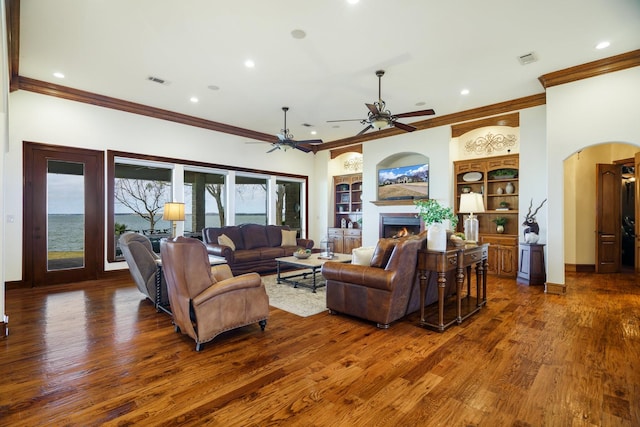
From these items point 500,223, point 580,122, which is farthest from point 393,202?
point 580,122

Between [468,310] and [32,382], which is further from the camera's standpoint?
[468,310]

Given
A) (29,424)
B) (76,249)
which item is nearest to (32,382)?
(29,424)

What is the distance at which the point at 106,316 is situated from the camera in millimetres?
3836

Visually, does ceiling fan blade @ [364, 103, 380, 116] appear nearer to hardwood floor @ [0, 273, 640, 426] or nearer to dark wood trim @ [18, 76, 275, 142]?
hardwood floor @ [0, 273, 640, 426]

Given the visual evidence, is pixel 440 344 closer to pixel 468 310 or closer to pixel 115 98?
pixel 468 310

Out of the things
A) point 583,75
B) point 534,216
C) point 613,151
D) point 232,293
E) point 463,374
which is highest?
point 583,75

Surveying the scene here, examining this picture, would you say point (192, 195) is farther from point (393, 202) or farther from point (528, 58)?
point (528, 58)

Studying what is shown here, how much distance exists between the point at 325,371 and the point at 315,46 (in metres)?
3.83

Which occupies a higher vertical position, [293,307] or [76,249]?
[76,249]

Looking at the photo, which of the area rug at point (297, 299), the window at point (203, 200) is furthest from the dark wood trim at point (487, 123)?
the window at point (203, 200)

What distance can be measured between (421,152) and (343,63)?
11.8 ft

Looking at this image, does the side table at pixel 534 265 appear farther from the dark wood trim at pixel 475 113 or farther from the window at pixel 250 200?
the window at pixel 250 200

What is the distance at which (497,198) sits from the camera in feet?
22.3

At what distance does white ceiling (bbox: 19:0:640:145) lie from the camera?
3432mm
